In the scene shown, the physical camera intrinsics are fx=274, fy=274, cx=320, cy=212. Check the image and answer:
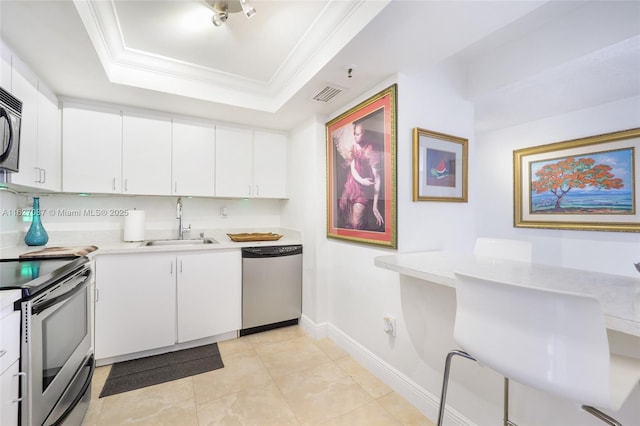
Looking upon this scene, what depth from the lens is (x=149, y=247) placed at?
2.23 m

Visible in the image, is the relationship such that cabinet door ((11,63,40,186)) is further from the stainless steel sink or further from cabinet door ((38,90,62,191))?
the stainless steel sink

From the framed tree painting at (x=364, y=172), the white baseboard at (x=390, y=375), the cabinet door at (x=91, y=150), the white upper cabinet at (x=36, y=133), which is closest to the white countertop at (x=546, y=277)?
the framed tree painting at (x=364, y=172)

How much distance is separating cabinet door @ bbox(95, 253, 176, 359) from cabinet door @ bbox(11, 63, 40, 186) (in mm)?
716

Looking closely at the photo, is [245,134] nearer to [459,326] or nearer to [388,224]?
[388,224]

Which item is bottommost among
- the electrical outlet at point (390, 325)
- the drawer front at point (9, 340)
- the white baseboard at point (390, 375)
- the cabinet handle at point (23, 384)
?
the white baseboard at point (390, 375)

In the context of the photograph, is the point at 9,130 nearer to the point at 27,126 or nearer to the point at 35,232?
the point at 27,126

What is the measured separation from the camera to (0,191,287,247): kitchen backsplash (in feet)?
7.20

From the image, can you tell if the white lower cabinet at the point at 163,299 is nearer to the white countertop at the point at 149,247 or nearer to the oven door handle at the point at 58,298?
the white countertop at the point at 149,247

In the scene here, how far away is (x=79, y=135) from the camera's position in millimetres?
2330

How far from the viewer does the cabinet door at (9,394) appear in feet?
3.05

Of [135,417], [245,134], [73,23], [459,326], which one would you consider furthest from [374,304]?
[73,23]

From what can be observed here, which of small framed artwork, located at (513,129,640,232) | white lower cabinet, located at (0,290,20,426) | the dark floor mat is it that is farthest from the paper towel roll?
small framed artwork, located at (513,129,640,232)

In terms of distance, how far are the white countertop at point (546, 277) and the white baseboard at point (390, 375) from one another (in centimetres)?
82

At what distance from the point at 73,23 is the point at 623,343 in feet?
9.19
